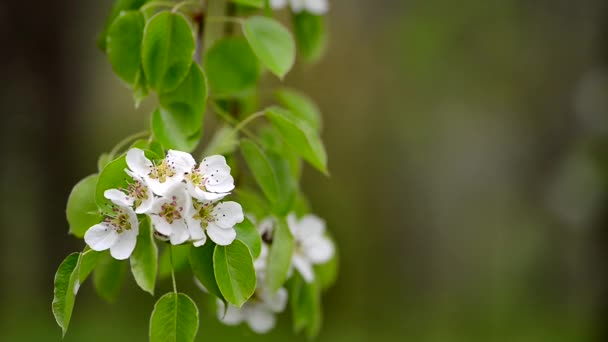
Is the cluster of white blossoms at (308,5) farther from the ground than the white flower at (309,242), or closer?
farther from the ground

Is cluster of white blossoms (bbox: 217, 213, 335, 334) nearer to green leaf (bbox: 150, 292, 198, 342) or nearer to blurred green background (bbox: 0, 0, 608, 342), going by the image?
green leaf (bbox: 150, 292, 198, 342)

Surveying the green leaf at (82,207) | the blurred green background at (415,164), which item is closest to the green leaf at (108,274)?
the green leaf at (82,207)

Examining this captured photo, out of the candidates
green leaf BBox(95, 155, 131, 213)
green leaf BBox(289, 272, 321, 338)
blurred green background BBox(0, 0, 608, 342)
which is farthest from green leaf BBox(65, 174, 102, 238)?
blurred green background BBox(0, 0, 608, 342)

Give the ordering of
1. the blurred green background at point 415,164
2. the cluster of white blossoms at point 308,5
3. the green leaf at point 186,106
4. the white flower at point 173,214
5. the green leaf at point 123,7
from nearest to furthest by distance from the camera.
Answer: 1. the white flower at point 173,214
2. the green leaf at point 186,106
3. the green leaf at point 123,7
4. the cluster of white blossoms at point 308,5
5. the blurred green background at point 415,164

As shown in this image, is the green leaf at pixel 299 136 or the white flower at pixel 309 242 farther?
the white flower at pixel 309 242

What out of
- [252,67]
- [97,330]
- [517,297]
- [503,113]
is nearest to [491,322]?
[517,297]

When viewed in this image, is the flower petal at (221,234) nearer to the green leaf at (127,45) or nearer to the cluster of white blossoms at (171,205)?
the cluster of white blossoms at (171,205)

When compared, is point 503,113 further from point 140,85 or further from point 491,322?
point 140,85
